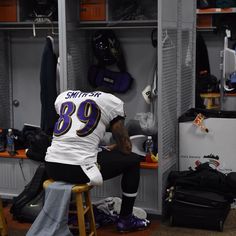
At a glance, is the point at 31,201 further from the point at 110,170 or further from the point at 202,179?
the point at 202,179

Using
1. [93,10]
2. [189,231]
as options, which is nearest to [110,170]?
[189,231]

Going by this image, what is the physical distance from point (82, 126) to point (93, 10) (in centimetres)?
139

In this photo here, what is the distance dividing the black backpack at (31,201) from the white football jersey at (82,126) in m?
0.62

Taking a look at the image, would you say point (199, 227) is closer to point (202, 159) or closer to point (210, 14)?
point (202, 159)

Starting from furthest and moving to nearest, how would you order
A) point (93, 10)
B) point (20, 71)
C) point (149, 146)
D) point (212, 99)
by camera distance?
point (212, 99) < point (20, 71) < point (93, 10) < point (149, 146)

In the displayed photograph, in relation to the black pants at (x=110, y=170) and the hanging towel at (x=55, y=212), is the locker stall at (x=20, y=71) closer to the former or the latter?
the black pants at (x=110, y=170)

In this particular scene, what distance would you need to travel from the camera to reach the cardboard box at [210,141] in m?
4.05

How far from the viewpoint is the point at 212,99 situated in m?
5.33

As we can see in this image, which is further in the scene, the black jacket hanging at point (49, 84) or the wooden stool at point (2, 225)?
the black jacket hanging at point (49, 84)

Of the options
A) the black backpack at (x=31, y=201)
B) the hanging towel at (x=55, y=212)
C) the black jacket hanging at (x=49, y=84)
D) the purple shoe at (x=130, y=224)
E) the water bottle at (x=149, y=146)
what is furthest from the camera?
the black jacket hanging at (x=49, y=84)

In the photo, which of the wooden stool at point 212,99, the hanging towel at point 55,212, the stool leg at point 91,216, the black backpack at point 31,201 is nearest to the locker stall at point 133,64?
the black backpack at point 31,201

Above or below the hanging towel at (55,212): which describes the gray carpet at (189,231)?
below

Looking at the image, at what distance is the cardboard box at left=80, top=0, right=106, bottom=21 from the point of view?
4.22 m

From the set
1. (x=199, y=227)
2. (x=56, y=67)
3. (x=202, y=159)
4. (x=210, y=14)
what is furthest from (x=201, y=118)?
(x=210, y=14)
